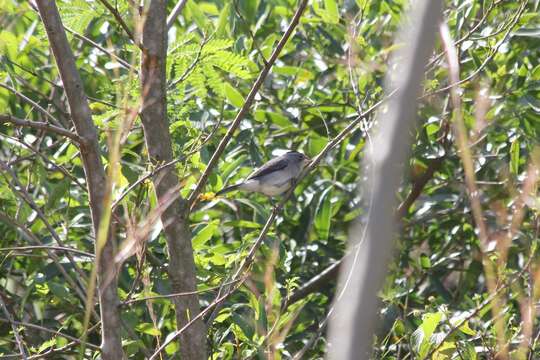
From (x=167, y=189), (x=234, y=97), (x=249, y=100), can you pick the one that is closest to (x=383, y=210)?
(x=249, y=100)

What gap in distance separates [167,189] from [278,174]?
2804 mm

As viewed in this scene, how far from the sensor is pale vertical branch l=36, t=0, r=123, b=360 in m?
2.77

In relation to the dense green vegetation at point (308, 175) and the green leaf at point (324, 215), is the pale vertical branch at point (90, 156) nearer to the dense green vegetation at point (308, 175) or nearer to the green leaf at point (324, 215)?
the dense green vegetation at point (308, 175)

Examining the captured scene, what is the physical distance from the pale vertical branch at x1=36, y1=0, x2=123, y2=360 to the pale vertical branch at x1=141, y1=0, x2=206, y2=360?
1.45ft

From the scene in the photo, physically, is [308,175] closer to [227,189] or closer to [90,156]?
[227,189]

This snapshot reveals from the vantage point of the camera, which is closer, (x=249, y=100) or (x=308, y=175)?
(x=249, y=100)

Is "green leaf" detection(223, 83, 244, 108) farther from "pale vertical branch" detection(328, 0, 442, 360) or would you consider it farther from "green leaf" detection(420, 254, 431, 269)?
"pale vertical branch" detection(328, 0, 442, 360)

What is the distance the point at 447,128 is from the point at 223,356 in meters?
2.41

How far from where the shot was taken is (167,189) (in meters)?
3.35

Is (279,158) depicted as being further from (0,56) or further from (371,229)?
(371,229)

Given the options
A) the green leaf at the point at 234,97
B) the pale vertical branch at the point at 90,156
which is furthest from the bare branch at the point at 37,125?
the green leaf at the point at 234,97

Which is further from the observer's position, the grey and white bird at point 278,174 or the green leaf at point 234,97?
the grey and white bird at point 278,174

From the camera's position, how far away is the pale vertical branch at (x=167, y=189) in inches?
128

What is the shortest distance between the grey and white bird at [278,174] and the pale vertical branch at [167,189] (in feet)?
6.93
